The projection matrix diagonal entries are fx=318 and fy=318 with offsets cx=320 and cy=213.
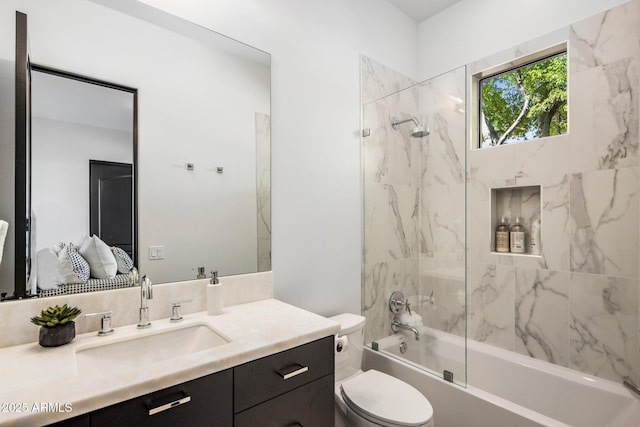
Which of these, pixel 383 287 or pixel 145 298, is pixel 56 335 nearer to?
pixel 145 298

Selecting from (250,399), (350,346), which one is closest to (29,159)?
(250,399)

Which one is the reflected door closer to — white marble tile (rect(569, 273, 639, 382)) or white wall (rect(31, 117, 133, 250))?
white wall (rect(31, 117, 133, 250))

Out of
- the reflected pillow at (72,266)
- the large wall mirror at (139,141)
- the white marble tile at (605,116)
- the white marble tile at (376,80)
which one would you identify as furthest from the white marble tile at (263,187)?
the white marble tile at (605,116)

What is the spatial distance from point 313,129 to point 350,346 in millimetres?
1276

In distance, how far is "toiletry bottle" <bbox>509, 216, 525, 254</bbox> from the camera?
6.88 ft

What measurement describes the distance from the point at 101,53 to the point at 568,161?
7.90 ft

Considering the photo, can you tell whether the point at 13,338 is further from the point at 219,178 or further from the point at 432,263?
the point at 432,263

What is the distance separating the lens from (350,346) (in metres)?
1.82

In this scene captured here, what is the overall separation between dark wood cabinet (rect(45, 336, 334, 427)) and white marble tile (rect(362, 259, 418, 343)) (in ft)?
3.30

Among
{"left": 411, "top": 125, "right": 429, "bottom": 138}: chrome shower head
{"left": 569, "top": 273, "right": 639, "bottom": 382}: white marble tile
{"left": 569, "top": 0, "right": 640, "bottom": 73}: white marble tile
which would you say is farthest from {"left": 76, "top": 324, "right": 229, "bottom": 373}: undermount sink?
{"left": 569, "top": 0, "right": 640, "bottom": 73}: white marble tile

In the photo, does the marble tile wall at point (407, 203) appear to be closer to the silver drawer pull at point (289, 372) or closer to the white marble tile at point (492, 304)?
the white marble tile at point (492, 304)

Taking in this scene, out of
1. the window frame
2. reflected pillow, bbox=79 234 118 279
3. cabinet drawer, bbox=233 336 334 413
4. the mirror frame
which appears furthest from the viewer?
the window frame

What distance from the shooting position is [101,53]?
4.03ft

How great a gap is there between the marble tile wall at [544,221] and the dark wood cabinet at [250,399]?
104cm
